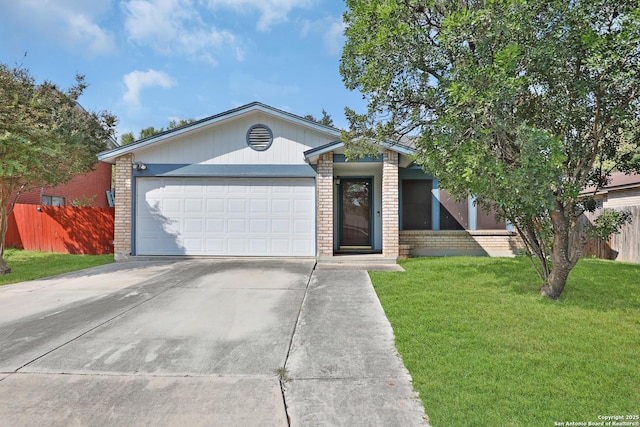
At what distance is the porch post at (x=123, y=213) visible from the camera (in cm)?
1032

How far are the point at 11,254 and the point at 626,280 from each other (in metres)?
17.9

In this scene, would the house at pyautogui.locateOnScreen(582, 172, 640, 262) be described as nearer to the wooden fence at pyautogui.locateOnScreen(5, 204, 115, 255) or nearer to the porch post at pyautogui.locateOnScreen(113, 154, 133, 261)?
the porch post at pyautogui.locateOnScreen(113, 154, 133, 261)

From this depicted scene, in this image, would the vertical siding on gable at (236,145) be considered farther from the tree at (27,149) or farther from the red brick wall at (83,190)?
the red brick wall at (83,190)

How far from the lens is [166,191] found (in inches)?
412

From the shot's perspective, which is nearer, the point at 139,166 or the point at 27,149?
the point at 27,149

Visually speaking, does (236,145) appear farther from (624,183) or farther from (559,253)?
(624,183)

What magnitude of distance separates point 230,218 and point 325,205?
2.88 metres

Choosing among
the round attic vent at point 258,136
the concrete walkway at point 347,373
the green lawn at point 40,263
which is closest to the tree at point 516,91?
the concrete walkway at point 347,373

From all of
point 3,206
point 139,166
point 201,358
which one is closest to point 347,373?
point 201,358

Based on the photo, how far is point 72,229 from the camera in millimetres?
12656

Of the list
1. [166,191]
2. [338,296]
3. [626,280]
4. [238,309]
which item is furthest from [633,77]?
[166,191]

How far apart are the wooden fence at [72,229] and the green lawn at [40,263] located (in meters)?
0.53

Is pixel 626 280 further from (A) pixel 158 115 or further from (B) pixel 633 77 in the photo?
(A) pixel 158 115

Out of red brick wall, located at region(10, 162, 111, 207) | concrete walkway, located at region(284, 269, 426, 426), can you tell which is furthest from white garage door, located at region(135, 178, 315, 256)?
red brick wall, located at region(10, 162, 111, 207)
